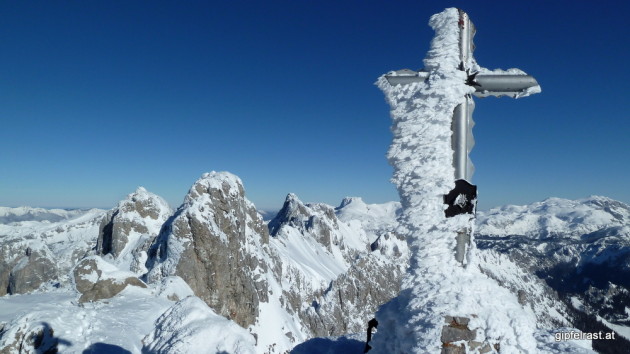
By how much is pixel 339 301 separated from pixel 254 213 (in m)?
43.1

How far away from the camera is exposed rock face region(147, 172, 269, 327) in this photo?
54.2 m

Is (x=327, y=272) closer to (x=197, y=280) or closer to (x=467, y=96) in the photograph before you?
(x=197, y=280)

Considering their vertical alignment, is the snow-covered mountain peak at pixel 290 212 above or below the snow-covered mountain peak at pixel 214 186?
above

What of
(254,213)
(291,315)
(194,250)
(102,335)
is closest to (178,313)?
(102,335)

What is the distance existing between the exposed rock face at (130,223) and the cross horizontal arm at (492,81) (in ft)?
260

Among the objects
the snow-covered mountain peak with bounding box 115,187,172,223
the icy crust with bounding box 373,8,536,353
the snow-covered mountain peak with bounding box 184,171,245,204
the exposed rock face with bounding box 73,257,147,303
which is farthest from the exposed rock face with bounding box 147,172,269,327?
the icy crust with bounding box 373,8,536,353

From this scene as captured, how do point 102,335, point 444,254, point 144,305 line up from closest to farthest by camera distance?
point 444,254, point 102,335, point 144,305

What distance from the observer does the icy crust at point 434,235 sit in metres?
3.35

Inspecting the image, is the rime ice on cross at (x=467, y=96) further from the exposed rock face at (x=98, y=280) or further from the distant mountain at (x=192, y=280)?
the exposed rock face at (x=98, y=280)

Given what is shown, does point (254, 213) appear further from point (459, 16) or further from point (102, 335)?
point (459, 16)

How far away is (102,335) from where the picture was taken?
1438cm

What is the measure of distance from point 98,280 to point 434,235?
23.0 meters

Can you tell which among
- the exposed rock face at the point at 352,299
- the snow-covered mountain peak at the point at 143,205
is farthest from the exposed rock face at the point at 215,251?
the exposed rock face at the point at 352,299

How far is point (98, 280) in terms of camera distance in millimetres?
20828
